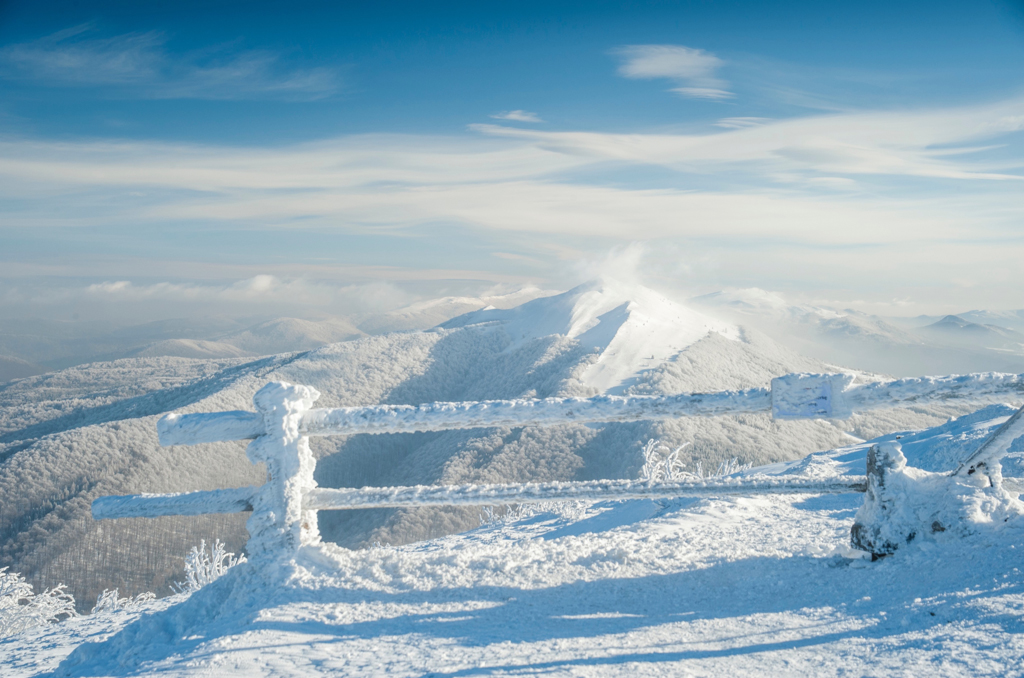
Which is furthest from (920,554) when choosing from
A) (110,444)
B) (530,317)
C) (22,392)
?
(22,392)

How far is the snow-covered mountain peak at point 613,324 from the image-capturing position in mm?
51000

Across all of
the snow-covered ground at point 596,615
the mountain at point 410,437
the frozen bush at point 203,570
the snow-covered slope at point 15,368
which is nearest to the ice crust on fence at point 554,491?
the snow-covered ground at point 596,615

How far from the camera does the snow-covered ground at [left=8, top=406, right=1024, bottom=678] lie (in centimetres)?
213

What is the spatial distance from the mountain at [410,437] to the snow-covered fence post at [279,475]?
617 inches

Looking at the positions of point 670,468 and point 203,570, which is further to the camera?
point 670,468

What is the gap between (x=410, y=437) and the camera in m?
55.7

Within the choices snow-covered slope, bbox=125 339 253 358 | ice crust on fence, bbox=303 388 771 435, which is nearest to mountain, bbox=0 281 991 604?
ice crust on fence, bbox=303 388 771 435

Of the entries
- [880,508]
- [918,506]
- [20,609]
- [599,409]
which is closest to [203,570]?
[20,609]

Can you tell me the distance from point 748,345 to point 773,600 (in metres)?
60.8

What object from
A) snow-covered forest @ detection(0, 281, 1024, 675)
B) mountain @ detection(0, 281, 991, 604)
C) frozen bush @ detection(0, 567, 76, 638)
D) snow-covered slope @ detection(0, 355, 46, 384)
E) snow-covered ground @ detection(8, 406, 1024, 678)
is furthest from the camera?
snow-covered slope @ detection(0, 355, 46, 384)

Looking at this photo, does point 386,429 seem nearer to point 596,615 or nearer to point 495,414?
point 495,414

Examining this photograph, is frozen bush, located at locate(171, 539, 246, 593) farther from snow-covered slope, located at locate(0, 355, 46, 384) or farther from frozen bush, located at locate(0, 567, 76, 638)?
snow-covered slope, located at locate(0, 355, 46, 384)

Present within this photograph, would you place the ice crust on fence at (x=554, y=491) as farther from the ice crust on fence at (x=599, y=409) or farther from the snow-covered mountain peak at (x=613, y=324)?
the snow-covered mountain peak at (x=613, y=324)

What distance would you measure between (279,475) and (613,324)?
6221cm
